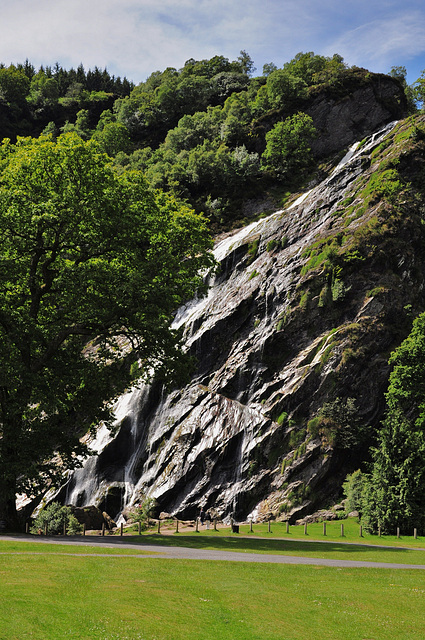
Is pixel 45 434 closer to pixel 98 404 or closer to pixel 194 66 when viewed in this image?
pixel 98 404

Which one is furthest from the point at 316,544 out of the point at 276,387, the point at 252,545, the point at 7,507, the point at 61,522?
the point at 276,387

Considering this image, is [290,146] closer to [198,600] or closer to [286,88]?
[286,88]

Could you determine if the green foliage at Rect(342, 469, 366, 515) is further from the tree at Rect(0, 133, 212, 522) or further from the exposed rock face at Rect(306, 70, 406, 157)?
the exposed rock face at Rect(306, 70, 406, 157)

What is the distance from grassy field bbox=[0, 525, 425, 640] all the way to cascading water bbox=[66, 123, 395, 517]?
2408 cm

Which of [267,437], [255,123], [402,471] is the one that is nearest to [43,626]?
[402,471]

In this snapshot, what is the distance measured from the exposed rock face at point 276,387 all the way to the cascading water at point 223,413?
3.8 inches

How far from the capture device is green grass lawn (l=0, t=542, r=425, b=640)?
8.93m

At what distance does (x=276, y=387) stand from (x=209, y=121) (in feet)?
225

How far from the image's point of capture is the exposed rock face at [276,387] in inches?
1555

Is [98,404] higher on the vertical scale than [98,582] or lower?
higher

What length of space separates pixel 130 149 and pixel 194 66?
114 feet

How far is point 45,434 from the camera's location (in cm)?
2738

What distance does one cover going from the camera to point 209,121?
3871 inches

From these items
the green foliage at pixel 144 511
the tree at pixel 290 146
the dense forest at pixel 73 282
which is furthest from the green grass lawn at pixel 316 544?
the tree at pixel 290 146
